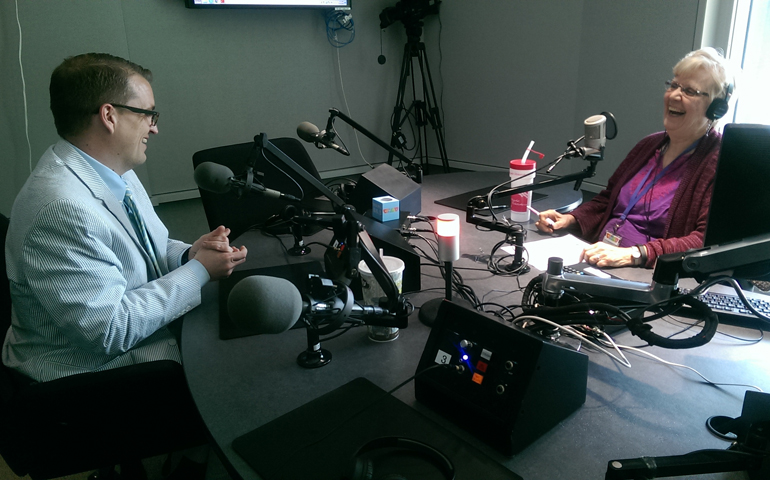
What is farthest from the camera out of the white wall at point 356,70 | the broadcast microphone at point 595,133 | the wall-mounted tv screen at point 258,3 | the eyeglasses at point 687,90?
the wall-mounted tv screen at point 258,3

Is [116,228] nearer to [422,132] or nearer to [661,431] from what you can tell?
[661,431]

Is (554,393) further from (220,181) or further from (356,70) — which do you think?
(356,70)

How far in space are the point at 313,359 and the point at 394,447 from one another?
0.32 meters

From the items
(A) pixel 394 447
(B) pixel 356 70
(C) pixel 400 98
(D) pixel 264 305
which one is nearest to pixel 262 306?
(D) pixel 264 305

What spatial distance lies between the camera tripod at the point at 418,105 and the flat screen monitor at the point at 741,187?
363 centimetres

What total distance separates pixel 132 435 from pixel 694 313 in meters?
1.21

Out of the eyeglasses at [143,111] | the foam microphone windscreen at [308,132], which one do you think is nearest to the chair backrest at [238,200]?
the foam microphone windscreen at [308,132]

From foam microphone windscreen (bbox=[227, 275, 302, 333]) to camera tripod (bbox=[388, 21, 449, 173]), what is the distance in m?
3.90

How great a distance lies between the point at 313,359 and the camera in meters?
1.05

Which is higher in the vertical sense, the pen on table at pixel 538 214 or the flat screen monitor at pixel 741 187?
the flat screen monitor at pixel 741 187

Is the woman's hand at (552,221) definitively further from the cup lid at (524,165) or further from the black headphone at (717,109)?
the black headphone at (717,109)

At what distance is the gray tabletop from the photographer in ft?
2.61

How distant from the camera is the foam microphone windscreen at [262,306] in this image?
72 cm

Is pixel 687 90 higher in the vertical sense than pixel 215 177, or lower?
higher
